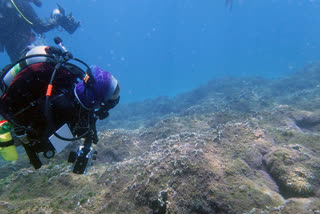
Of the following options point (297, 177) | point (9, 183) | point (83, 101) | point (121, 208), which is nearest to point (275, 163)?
point (297, 177)

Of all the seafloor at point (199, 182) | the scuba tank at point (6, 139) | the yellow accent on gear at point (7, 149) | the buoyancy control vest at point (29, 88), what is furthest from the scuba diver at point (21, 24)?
the yellow accent on gear at point (7, 149)

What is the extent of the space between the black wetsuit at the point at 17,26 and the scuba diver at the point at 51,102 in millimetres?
7816

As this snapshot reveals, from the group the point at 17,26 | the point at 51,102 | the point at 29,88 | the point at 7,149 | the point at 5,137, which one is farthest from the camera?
the point at 17,26

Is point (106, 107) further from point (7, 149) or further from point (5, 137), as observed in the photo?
point (7, 149)

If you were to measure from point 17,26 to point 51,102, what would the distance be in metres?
9.48

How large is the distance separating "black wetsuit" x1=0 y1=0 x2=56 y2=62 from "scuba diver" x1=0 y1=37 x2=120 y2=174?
308 inches

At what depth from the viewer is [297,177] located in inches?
154

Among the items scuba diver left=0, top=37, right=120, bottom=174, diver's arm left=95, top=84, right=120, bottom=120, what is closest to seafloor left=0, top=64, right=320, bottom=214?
scuba diver left=0, top=37, right=120, bottom=174

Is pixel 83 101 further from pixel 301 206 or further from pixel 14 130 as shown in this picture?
pixel 301 206

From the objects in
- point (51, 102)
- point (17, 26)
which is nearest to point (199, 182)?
point (51, 102)

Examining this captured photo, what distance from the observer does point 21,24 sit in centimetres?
917

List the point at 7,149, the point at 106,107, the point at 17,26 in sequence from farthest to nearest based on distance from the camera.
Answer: the point at 17,26 → the point at 106,107 → the point at 7,149

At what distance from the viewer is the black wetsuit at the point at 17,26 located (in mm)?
8680

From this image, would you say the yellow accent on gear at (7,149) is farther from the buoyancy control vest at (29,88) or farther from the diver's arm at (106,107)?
the diver's arm at (106,107)
